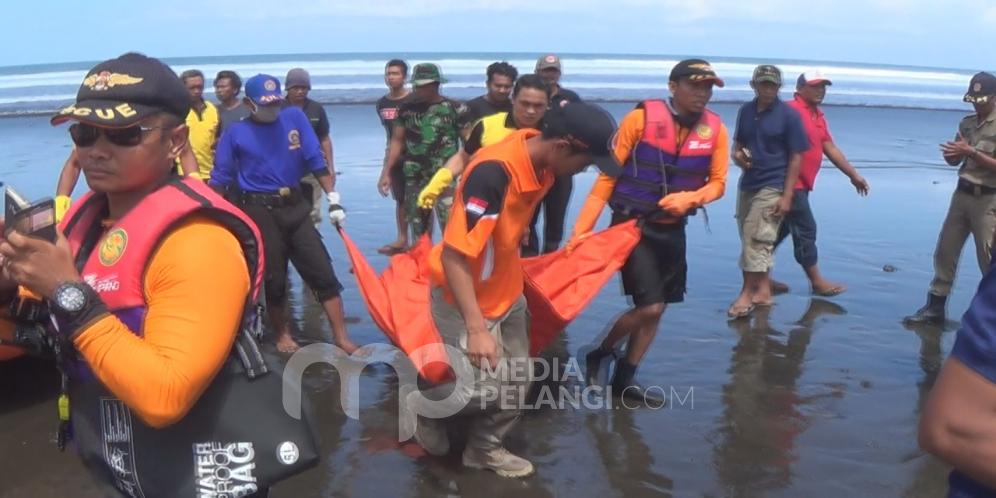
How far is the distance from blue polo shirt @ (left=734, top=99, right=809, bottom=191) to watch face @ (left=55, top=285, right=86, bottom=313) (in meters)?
6.49

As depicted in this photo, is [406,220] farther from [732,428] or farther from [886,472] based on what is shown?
[886,472]

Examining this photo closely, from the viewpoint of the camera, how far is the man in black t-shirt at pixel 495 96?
7867mm

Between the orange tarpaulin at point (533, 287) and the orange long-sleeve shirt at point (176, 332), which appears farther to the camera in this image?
the orange tarpaulin at point (533, 287)

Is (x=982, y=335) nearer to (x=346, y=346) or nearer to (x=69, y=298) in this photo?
(x=69, y=298)

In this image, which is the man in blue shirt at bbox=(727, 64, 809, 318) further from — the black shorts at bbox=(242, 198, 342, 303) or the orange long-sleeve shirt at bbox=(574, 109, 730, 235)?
the black shorts at bbox=(242, 198, 342, 303)

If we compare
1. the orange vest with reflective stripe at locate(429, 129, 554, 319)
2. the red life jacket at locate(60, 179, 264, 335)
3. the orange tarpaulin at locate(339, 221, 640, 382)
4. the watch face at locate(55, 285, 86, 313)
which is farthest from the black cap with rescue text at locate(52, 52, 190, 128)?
the orange tarpaulin at locate(339, 221, 640, 382)

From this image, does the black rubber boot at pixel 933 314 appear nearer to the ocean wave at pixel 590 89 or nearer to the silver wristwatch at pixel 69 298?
the silver wristwatch at pixel 69 298

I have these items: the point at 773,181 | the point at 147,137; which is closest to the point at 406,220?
the point at 773,181

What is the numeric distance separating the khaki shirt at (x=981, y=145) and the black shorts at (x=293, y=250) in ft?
16.8

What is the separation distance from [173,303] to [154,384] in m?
0.18

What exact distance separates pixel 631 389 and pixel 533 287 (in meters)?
1.06

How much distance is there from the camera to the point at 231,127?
20.2 feet
